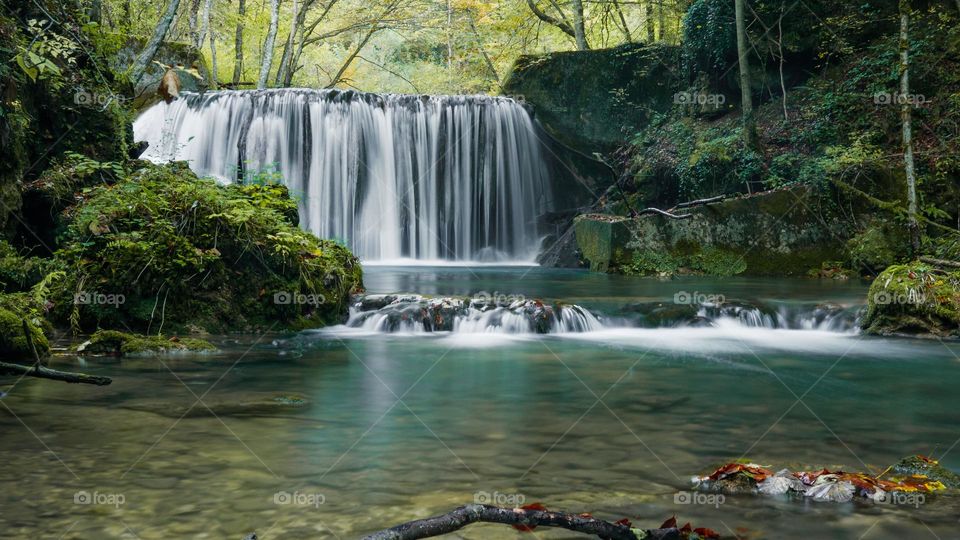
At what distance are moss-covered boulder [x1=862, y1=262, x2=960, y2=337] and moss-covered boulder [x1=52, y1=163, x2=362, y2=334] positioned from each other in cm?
651

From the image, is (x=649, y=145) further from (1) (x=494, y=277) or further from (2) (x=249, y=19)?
(2) (x=249, y=19)

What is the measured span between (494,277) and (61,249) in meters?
8.20

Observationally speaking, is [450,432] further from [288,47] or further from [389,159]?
[288,47]

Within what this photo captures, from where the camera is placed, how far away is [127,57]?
66.2ft

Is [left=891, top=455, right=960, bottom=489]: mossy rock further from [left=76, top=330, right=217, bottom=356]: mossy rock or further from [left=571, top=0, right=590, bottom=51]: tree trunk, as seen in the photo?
[left=571, top=0, right=590, bottom=51]: tree trunk

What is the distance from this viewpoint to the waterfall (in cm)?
1831

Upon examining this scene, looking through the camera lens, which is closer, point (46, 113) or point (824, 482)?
point (824, 482)

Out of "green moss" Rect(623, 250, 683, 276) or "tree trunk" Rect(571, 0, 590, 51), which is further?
"tree trunk" Rect(571, 0, 590, 51)

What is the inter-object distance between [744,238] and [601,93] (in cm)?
721

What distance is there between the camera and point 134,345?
7293mm

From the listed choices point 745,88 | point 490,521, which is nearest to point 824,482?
point 490,521

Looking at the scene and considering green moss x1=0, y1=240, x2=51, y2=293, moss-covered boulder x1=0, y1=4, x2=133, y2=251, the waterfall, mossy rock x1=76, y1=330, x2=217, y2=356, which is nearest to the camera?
mossy rock x1=76, y1=330, x2=217, y2=356

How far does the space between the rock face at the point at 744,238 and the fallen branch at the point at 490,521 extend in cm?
1348

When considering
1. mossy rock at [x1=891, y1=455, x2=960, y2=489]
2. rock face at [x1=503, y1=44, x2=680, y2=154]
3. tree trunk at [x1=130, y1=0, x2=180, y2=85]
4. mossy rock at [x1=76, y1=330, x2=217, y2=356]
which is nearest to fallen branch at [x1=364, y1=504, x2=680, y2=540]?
mossy rock at [x1=891, y1=455, x2=960, y2=489]
